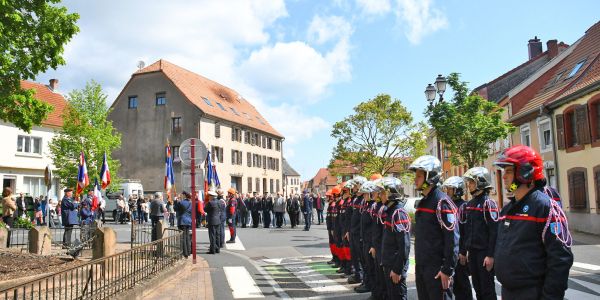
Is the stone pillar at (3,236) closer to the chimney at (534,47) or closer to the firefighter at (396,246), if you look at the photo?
the firefighter at (396,246)

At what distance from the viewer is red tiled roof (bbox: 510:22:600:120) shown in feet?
70.3

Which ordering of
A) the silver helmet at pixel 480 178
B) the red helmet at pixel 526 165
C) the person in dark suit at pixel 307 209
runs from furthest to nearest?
the person in dark suit at pixel 307 209 → the silver helmet at pixel 480 178 → the red helmet at pixel 526 165

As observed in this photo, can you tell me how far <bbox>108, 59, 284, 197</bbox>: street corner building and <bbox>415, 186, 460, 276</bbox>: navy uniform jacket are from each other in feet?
121

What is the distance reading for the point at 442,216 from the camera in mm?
5113

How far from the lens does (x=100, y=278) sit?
6699mm

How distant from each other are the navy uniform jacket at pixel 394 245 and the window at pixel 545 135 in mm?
19878

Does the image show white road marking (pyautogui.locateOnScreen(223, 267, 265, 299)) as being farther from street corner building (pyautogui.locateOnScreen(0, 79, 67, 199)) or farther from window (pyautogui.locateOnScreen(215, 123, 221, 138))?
window (pyautogui.locateOnScreen(215, 123, 221, 138))

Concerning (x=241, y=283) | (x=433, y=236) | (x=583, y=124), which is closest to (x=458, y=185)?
(x=433, y=236)

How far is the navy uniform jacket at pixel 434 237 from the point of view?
493 centimetres

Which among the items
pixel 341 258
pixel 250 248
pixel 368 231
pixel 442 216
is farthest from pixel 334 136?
pixel 442 216

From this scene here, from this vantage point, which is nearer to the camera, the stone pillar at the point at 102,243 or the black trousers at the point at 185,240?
the stone pillar at the point at 102,243

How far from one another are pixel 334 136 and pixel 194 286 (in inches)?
983

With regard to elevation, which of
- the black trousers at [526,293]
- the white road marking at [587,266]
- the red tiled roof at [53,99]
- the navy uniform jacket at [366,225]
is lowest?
the white road marking at [587,266]

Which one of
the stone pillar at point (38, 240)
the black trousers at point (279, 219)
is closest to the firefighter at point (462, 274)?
the stone pillar at point (38, 240)
